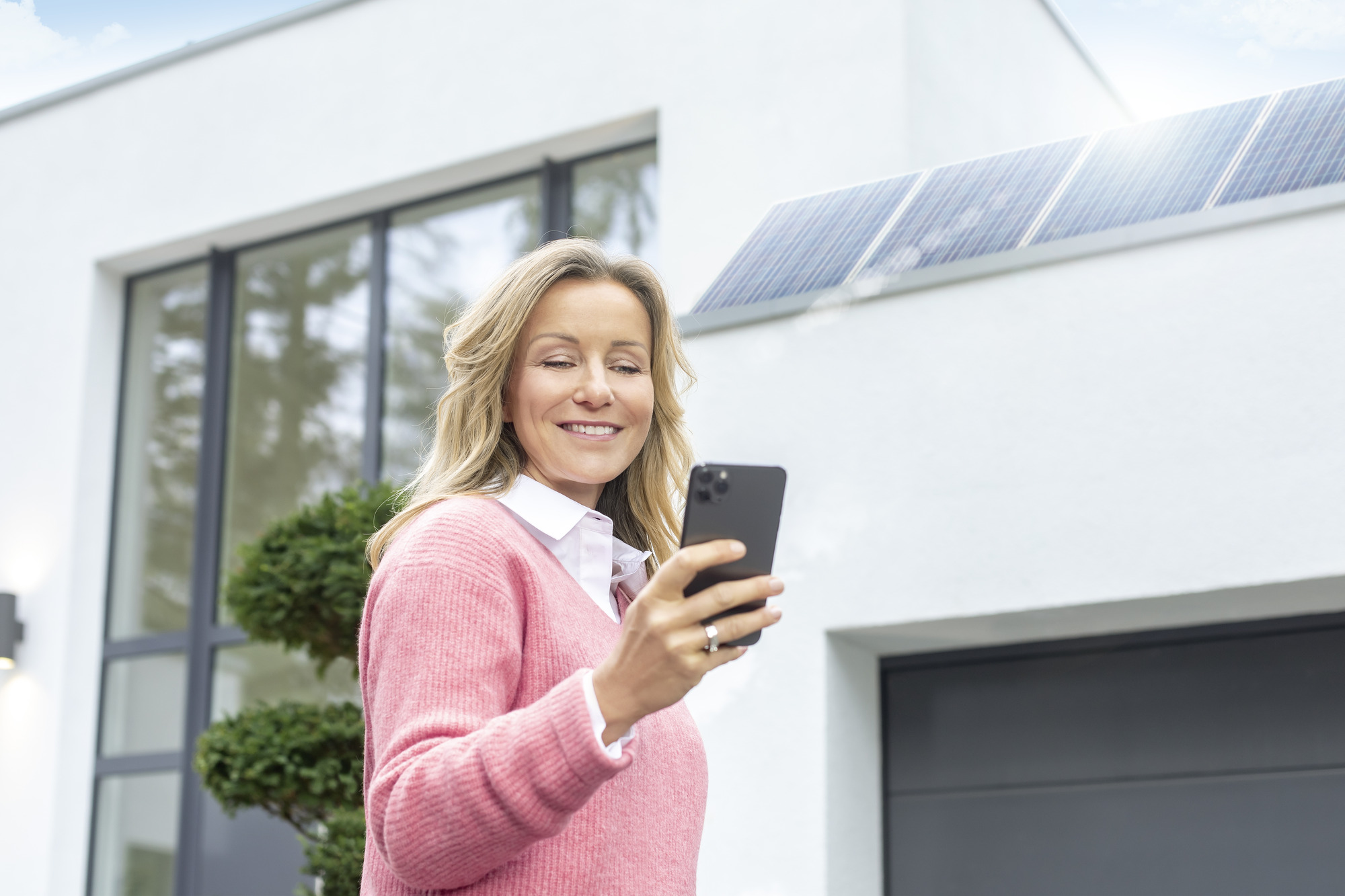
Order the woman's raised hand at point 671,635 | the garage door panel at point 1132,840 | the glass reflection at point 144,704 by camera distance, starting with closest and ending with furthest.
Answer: the woman's raised hand at point 671,635
the garage door panel at point 1132,840
the glass reflection at point 144,704

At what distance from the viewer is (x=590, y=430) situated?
1.74 m

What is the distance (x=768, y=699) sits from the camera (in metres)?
4.23

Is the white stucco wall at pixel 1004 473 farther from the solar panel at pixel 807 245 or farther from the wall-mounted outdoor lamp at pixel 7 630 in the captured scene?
the wall-mounted outdoor lamp at pixel 7 630

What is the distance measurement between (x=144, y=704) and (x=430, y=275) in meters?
2.88

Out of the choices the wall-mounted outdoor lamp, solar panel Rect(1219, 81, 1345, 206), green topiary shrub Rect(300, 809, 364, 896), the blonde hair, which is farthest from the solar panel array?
the wall-mounted outdoor lamp

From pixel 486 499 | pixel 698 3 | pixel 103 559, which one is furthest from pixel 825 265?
pixel 103 559

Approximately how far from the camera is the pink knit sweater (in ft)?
4.20

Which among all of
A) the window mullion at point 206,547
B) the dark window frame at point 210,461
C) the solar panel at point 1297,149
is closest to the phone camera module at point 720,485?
the solar panel at point 1297,149

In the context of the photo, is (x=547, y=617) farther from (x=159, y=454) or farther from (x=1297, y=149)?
(x=159, y=454)

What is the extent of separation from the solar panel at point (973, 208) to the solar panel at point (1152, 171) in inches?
3.9

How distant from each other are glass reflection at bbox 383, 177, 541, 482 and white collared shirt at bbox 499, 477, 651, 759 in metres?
5.20

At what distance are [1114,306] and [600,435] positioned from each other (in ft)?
7.93

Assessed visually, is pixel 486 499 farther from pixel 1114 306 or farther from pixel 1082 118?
pixel 1082 118

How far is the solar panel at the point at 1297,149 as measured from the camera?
360 cm
